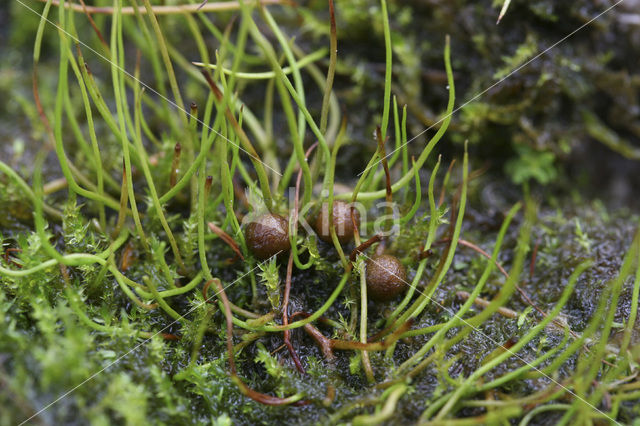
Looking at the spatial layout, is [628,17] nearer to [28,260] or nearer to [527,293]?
[527,293]

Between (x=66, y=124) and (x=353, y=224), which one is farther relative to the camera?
(x=66, y=124)

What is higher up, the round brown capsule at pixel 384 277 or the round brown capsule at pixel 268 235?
the round brown capsule at pixel 268 235

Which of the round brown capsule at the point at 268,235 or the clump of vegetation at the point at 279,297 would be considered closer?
the clump of vegetation at the point at 279,297

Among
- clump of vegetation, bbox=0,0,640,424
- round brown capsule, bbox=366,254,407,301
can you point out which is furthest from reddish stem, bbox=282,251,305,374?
round brown capsule, bbox=366,254,407,301

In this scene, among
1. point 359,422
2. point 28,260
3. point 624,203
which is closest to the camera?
point 359,422

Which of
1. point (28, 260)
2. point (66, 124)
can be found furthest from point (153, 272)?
point (66, 124)

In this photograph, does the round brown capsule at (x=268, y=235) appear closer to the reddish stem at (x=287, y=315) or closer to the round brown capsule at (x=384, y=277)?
the reddish stem at (x=287, y=315)

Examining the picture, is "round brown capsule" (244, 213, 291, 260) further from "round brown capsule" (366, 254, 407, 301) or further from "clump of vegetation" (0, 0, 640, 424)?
"round brown capsule" (366, 254, 407, 301)

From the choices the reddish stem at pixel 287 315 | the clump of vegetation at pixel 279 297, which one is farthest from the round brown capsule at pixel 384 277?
the reddish stem at pixel 287 315

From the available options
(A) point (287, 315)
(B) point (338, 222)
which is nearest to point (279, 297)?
(A) point (287, 315)
